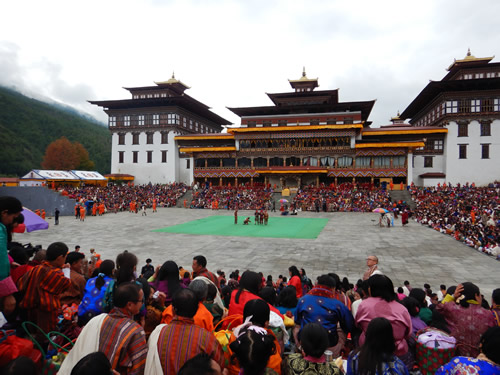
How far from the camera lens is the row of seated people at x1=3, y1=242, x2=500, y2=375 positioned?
2.67m

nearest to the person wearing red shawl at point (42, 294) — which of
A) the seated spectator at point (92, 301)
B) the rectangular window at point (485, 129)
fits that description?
the seated spectator at point (92, 301)

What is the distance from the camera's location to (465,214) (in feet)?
73.6

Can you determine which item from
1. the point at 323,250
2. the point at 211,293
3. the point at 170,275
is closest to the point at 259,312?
the point at 211,293

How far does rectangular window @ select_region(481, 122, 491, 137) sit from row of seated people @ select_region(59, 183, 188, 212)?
41.0 m

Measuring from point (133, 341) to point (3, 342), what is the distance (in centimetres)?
116

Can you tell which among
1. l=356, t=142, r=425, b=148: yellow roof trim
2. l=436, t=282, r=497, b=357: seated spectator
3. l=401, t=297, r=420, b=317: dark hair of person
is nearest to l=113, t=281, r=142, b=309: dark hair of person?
l=401, t=297, r=420, b=317: dark hair of person

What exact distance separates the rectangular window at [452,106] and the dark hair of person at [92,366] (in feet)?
159

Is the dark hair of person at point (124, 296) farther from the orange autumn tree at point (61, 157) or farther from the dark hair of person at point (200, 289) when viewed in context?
the orange autumn tree at point (61, 157)

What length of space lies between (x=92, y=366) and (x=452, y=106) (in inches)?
1927

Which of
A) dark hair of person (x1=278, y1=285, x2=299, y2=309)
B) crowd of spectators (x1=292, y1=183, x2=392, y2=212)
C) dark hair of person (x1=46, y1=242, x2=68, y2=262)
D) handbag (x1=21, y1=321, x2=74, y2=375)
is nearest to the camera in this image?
handbag (x1=21, y1=321, x2=74, y2=375)

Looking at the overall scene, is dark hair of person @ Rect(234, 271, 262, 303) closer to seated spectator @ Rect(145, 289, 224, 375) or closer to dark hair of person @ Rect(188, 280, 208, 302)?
dark hair of person @ Rect(188, 280, 208, 302)

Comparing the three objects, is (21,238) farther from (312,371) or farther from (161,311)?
(312,371)

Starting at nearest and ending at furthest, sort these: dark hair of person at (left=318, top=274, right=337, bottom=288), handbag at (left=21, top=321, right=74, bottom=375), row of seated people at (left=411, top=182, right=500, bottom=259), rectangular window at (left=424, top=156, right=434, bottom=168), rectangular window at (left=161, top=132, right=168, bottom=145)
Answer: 1. handbag at (left=21, top=321, right=74, bottom=375)
2. dark hair of person at (left=318, top=274, right=337, bottom=288)
3. row of seated people at (left=411, top=182, right=500, bottom=259)
4. rectangular window at (left=424, top=156, right=434, bottom=168)
5. rectangular window at (left=161, top=132, right=168, bottom=145)

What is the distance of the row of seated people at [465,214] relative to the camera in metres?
15.6
